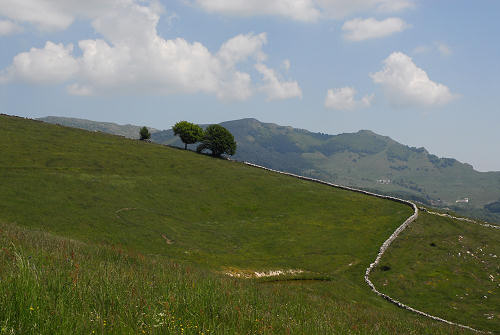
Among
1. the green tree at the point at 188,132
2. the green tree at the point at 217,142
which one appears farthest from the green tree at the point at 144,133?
the green tree at the point at 217,142

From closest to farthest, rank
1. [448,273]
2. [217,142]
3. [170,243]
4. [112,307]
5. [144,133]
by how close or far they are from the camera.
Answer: [112,307] → [448,273] → [170,243] → [217,142] → [144,133]

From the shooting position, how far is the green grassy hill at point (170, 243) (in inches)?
345

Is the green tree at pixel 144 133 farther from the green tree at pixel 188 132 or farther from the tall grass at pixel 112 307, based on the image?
the tall grass at pixel 112 307

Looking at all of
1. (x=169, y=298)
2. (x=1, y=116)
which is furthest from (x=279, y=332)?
(x=1, y=116)

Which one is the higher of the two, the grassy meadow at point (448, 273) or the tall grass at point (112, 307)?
the tall grass at point (112, 307)

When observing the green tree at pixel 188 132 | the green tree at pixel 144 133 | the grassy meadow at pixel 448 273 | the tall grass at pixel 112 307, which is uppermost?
the green tree at pixel 188 132

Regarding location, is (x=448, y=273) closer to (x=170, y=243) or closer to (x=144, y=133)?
(x=170, y=243)

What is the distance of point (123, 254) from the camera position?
19125mm

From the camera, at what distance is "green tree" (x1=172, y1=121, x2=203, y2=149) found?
140375 millimetres

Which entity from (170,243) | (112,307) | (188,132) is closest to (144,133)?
(188,132)

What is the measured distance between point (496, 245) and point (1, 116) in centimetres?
13789

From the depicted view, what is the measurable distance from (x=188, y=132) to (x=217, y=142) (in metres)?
18.3

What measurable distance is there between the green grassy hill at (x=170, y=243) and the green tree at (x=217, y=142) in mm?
10325

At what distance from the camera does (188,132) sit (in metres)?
140
